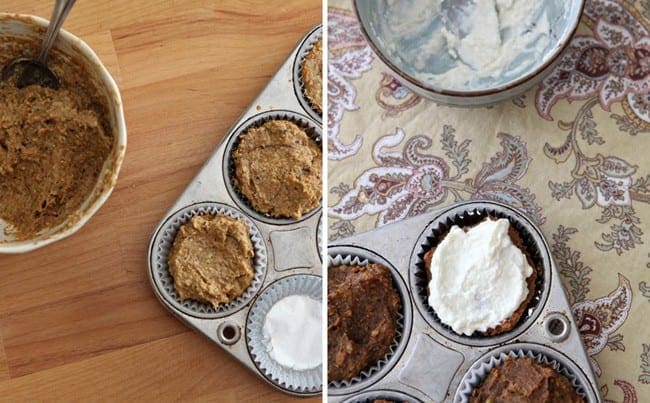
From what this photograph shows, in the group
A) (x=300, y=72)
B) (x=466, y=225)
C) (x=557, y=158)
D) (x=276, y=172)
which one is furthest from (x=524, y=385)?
(x=300, y=72)

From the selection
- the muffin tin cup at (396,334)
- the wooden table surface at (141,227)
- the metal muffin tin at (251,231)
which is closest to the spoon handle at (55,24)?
the wooden table surface at (141,227)

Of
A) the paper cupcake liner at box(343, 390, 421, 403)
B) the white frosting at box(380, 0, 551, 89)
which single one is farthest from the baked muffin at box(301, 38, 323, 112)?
the paper cupcake liner at box(343, 390, 421, 403)

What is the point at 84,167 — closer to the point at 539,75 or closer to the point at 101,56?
the point at 101,56

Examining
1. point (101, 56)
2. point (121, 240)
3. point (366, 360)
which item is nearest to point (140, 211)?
point (121, 240)

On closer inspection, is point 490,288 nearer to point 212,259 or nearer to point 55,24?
point 212,259

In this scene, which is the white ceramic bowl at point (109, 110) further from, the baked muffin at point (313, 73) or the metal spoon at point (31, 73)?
the baked muffin at point (313, 73)
